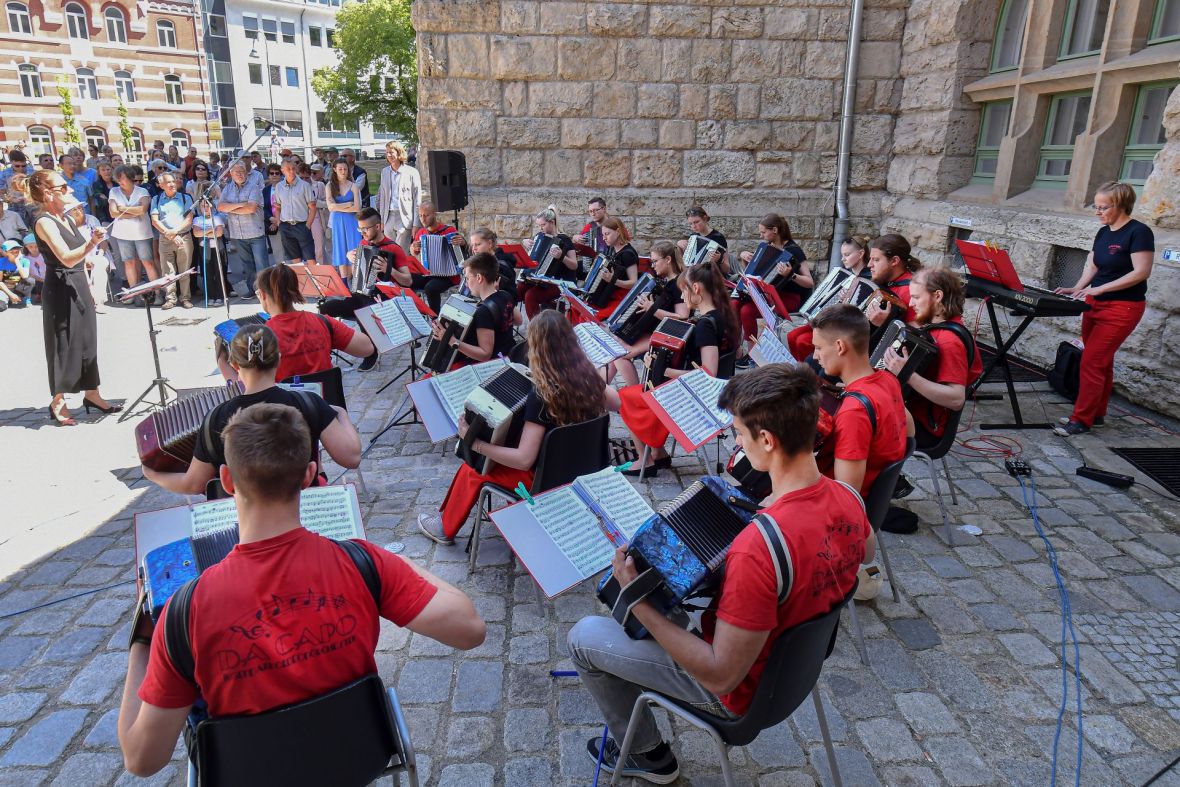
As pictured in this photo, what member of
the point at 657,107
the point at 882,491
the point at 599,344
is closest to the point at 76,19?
the point at 657,107

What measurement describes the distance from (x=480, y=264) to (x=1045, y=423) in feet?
16.6

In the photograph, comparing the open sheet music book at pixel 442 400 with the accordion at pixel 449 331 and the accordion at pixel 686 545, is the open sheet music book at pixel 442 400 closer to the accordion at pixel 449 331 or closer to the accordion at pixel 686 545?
the accordion at pixel 449 331

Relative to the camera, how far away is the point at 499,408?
3746 mm

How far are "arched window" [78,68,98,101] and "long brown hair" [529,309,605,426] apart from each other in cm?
4533

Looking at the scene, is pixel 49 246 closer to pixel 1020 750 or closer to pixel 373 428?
pixel 373 428

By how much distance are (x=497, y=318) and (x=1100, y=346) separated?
495cm

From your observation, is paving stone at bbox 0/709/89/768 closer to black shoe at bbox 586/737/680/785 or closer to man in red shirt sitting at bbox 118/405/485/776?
man in red shirt sitting at bbox 118/405/485/776

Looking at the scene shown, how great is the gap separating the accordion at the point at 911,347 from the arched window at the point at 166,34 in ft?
157

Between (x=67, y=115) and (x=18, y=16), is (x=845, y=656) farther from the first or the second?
(x=18, y=16)

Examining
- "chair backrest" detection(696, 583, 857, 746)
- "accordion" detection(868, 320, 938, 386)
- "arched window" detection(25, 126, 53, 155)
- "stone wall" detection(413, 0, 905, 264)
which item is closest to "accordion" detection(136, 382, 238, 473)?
"chair backrest" detection(696, 583, 857, 746)

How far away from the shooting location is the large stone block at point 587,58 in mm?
10195

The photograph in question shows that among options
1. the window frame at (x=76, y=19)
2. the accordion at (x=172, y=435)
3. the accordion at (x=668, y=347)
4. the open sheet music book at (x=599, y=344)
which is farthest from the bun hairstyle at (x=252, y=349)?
the window frame at (x=76, y=19)

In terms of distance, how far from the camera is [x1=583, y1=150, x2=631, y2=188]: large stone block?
417 inches

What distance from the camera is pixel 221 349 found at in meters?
4.02
